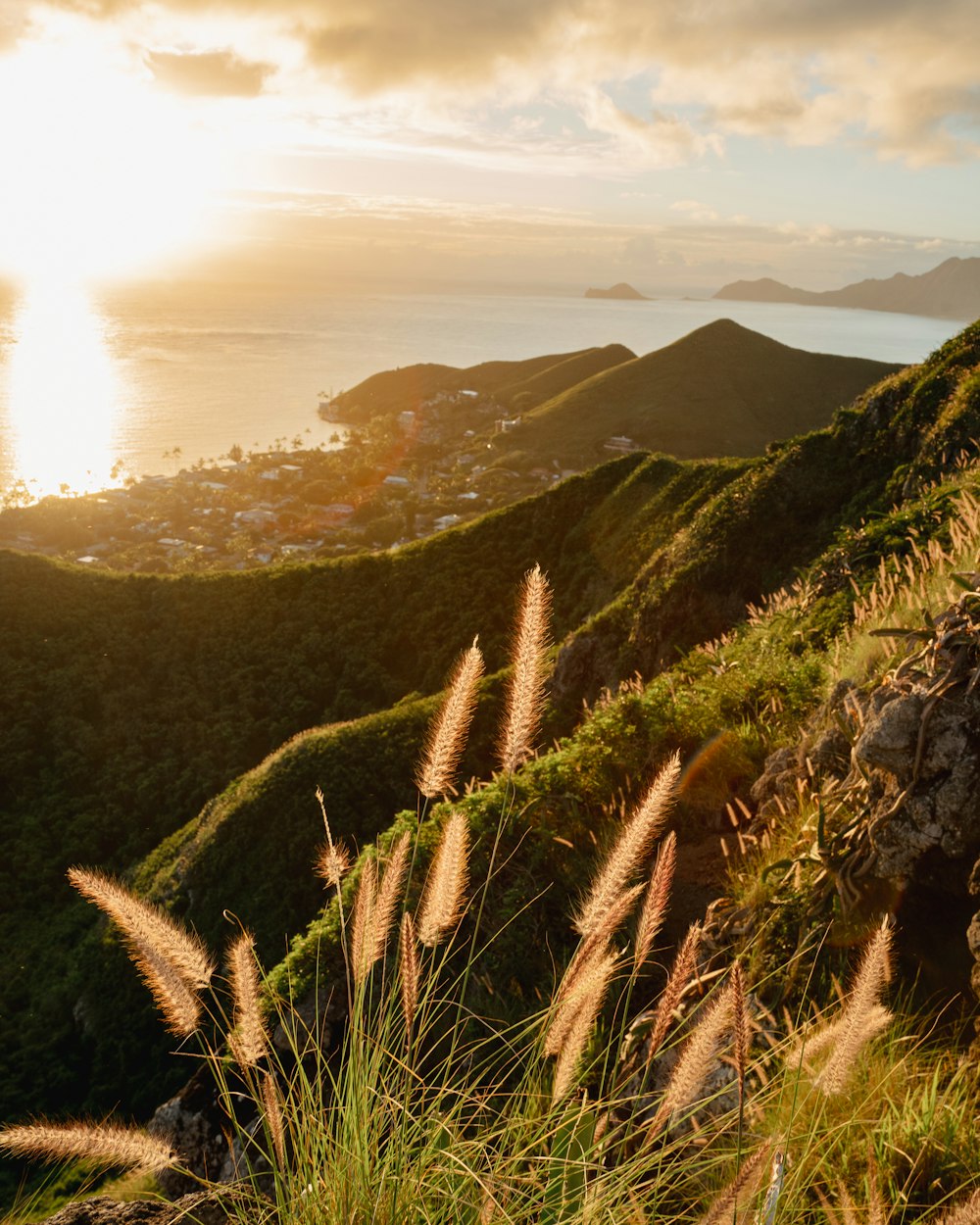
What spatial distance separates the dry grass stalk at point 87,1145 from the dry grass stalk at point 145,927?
552 mm

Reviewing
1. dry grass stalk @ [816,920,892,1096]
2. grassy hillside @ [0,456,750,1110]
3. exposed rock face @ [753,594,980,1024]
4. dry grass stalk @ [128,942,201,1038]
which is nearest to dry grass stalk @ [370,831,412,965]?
dry grass stalk @ [128,942,201,1038]

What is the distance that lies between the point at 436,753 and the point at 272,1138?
5.23 ft

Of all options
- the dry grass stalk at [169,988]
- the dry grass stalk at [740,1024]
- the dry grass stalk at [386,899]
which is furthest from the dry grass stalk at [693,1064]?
the dry grass stalk at [169,988]

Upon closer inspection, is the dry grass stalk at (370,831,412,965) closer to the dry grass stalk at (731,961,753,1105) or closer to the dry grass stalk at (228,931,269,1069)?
the dry grass stalk at (228,931,269,1069)

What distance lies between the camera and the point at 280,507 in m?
111

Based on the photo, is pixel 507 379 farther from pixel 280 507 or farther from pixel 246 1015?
pixel 246 1015

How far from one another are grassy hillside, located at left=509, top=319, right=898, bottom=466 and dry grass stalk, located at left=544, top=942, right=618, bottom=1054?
123m

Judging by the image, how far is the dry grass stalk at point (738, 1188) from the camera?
1.99 metres

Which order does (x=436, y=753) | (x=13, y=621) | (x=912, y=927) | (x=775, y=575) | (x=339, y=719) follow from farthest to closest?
(x=13, y=621), (x=339, y=719), (x=775, y=575), (x=912, y=927), (x=436, y=753)

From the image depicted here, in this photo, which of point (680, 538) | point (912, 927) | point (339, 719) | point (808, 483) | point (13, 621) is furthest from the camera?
point (13, 621)

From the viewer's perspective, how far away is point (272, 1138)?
118 inches

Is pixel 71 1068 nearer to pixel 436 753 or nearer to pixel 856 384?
pixel 436 753

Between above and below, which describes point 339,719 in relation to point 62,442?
→ below

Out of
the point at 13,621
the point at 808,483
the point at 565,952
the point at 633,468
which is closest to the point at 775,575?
the point at 808,483
